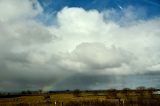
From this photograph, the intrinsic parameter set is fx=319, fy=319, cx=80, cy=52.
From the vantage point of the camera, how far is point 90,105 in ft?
121

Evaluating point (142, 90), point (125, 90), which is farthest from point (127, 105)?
point (125, 90)

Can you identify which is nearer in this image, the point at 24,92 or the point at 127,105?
the point at 127,105

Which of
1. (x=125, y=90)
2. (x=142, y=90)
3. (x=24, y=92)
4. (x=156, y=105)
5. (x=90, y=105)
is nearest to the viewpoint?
(x=156, y=105)

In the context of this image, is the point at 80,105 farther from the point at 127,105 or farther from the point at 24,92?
the point at 24,92

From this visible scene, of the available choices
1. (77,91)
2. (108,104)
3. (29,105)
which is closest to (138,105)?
(108,104)

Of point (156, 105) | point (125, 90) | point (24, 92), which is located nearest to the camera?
point (156, 105)

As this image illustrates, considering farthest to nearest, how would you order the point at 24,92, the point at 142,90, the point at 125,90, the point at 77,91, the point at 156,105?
the point at 24,92, the point at 77,91, the point at 125,90, the point at 142,90, the point at 156,105

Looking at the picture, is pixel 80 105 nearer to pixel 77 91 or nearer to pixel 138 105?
pixel 138 105

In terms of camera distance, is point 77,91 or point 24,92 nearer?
point 77,91

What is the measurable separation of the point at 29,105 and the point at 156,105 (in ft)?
50.7

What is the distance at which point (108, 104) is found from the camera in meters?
37.6

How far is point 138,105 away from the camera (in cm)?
3550

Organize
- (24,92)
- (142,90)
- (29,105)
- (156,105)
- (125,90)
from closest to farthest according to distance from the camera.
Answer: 1. (156,105)
2. (29,105)
3. (142,90)
4. (125,90)
5. (24,92)

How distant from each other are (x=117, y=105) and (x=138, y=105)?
236 centimetres
